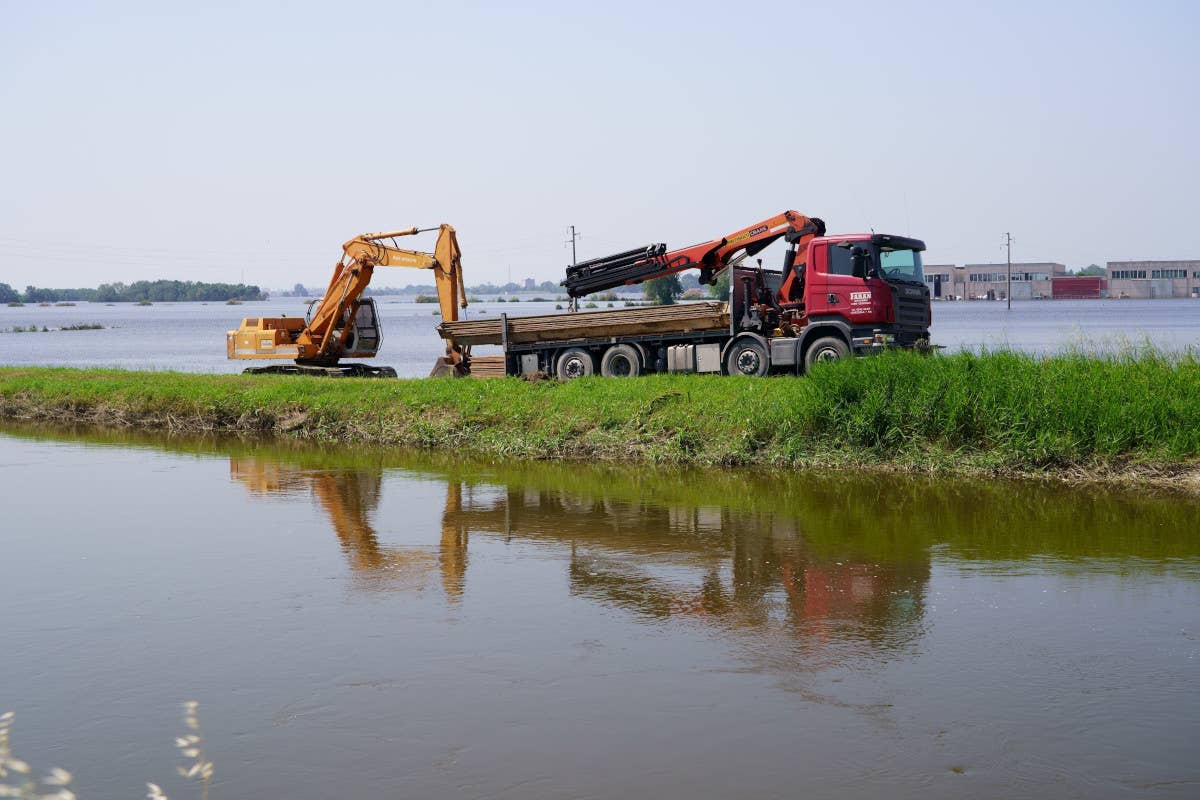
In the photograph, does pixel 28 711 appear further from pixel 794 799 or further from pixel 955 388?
pixel 955 388

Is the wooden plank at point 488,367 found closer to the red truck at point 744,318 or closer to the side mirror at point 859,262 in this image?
the red truck at point 744,318

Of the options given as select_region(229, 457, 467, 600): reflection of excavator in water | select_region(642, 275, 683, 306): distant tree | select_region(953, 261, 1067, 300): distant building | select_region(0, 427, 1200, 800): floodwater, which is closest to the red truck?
select_region(0, 427, 1200, 800): floodwater

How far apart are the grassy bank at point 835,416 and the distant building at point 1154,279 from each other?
182 metres

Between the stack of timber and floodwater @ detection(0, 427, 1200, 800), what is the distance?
9.81m

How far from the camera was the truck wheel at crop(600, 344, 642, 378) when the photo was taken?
87.6 feet

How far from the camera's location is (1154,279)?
604ft

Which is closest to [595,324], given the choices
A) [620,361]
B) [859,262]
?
[620,361]

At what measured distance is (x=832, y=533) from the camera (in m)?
13.5

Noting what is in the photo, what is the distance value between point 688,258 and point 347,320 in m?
10.1

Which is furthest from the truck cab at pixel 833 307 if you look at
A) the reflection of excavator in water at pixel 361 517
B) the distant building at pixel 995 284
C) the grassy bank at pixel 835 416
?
the distant building at pixel 995 284

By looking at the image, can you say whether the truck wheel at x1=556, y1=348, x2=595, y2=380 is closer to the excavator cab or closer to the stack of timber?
the stack of timber

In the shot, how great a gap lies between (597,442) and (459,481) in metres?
2.77

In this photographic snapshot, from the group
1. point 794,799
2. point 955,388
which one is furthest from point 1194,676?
point 955,388

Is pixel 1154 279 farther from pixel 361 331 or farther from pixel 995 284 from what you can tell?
pixel 361 331
